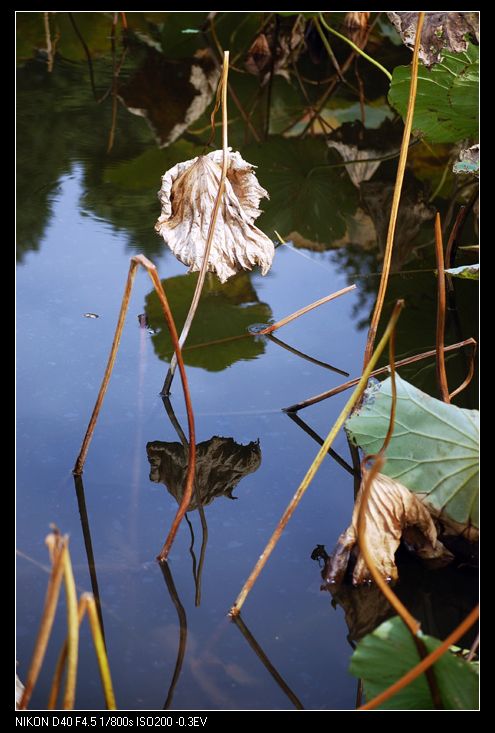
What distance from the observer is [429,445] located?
3.36 ft

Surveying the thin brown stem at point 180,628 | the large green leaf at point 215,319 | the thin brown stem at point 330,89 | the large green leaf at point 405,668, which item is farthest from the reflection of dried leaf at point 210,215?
the thin brown stem at point 330,89

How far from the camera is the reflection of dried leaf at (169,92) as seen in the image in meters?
2.46

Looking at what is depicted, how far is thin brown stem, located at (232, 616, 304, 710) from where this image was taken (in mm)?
803

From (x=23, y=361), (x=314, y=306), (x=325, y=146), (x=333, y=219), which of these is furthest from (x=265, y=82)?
(x=23, y=361)

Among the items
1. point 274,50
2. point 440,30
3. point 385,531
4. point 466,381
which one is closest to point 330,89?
point 274,50

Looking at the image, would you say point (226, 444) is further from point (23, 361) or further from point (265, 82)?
point (265, 82)

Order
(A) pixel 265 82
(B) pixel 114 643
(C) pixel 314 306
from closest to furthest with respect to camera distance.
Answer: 1. (B) pixel 114 643
2. (C) pixel 314 306
3. (A) pixel 265 82

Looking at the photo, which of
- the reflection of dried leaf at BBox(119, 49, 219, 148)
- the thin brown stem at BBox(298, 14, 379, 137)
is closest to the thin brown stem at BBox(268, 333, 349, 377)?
the reflection of dried leaf at BBox(119, 49, 219, 148)

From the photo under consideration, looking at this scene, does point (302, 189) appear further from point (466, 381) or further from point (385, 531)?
point (385, 531)

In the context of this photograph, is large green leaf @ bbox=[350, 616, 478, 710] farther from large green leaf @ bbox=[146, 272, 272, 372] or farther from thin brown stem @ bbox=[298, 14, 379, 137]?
thin brown stem @ bbox=[298, 14, 379, 137]

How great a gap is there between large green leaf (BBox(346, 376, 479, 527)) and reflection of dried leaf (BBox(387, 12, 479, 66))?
20.7 inches

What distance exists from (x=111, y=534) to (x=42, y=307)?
2.10 feet

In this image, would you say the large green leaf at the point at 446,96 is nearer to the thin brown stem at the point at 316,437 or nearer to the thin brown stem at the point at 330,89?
the thin brown stem at the point at 316,437

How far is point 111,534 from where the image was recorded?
3.31 ft
